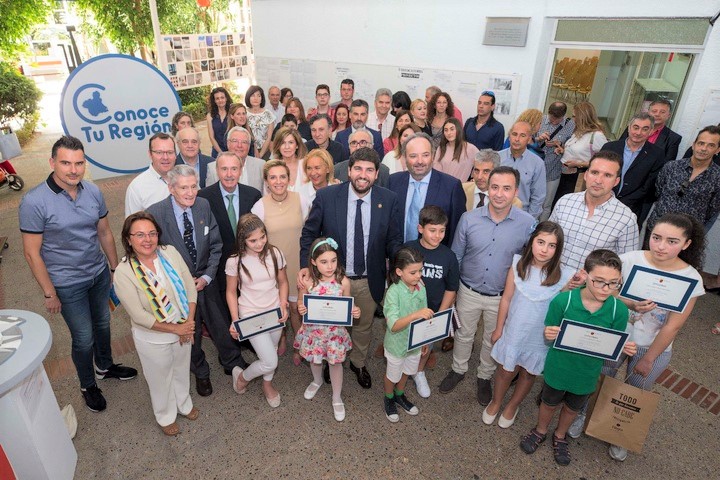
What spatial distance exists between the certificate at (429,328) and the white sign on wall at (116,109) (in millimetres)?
4612

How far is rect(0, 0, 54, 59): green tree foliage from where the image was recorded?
12725 millimetres

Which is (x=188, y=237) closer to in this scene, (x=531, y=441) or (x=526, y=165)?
(x=531, y=441)

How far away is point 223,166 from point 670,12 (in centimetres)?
606

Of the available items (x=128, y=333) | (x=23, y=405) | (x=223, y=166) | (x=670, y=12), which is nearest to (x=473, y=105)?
(x=670, y=12)

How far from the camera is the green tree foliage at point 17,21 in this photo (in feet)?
41.7

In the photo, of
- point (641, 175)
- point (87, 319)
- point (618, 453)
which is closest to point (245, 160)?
point (87, 319)

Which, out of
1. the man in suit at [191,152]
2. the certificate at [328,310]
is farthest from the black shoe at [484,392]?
the man in suit at [191,152]

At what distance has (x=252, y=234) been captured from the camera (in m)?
3.19

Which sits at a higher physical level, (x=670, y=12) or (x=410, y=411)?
(x=670, y=12)

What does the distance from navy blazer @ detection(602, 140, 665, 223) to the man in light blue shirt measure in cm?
102

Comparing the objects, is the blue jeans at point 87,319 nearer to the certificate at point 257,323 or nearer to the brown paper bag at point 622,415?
the certificate at point 257,323

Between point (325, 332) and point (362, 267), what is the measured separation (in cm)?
61

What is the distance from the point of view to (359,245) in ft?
11.3

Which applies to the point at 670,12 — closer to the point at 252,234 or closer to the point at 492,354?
the point at 492,354
